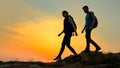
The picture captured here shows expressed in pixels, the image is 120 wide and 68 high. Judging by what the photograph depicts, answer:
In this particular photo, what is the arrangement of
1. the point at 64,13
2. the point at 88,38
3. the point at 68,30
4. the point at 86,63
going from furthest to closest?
the point at 68,30 → the point at 64,13 → the point at 88,38 → the point at 86,63

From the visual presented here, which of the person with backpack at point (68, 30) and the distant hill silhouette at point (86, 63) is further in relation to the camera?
the person with backpack at point (68, 30)

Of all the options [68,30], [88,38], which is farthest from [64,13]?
[88,38]

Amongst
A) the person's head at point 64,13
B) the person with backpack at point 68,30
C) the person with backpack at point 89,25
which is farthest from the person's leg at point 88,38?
the person's head at point 64,13

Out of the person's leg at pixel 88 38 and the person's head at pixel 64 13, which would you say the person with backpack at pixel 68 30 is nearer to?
the person's head at pixel 64 13

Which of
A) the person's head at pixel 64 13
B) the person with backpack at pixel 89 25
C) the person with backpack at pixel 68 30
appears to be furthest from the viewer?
the person with backpack at pixel 68 30

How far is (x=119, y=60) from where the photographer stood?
64.4ft

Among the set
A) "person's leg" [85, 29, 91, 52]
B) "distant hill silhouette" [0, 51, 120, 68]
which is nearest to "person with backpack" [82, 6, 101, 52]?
"person's leg" [85, 29, 91, 52]

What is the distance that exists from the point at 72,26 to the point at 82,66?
112 inches

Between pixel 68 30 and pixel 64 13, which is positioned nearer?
pixel 64 13

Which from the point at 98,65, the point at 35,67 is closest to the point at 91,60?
the point at 98,65

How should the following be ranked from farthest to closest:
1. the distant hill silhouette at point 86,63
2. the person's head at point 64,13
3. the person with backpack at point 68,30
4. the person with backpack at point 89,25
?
the person with backpack at point 68,30 → the person's head at point 64,13 → the person with backpack at point 89,25 → the distant hill silhouette at point 86,63

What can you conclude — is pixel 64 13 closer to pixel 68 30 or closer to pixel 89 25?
pixel 68 30

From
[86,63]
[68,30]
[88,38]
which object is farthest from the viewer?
[68,30]

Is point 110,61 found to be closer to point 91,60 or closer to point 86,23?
point 91,60
